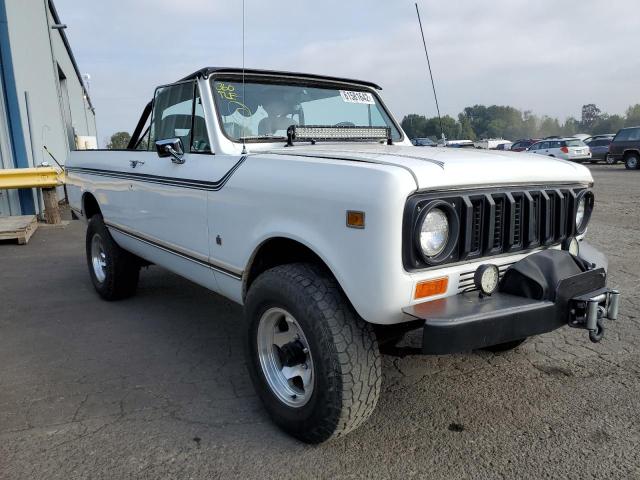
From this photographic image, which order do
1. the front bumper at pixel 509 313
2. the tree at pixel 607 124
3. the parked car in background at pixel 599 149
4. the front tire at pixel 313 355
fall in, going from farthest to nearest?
the tree at pixel 607 124 → the parked car in background at pixel 599 149 → the front tire at pixel 313 355 → the front bumper at pixel 509 313

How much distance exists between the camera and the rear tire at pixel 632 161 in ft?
70.4

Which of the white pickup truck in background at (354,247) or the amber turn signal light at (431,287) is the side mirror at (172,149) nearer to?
the white pickup truck in background at (354,247)

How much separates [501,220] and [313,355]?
3.46ft

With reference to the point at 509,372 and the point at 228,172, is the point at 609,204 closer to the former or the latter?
the point at 509,372

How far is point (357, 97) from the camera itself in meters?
4.10

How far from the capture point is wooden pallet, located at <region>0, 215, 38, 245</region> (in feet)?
25.3

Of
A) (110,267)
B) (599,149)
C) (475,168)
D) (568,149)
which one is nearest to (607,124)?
(599,149)

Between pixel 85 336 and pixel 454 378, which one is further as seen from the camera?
pixel 85 336

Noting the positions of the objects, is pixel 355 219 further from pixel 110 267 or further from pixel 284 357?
pixel 110 267

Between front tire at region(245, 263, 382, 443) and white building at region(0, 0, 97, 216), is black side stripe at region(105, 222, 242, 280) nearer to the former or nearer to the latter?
front tire at region(245, 263, 382, 443)

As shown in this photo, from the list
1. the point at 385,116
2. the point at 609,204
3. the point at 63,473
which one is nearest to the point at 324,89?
the point at 385,116

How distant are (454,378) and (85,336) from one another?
109 inches

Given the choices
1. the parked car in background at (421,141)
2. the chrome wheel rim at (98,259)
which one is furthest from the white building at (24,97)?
the parked car in background at (421,141)

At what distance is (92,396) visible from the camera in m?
3.04
